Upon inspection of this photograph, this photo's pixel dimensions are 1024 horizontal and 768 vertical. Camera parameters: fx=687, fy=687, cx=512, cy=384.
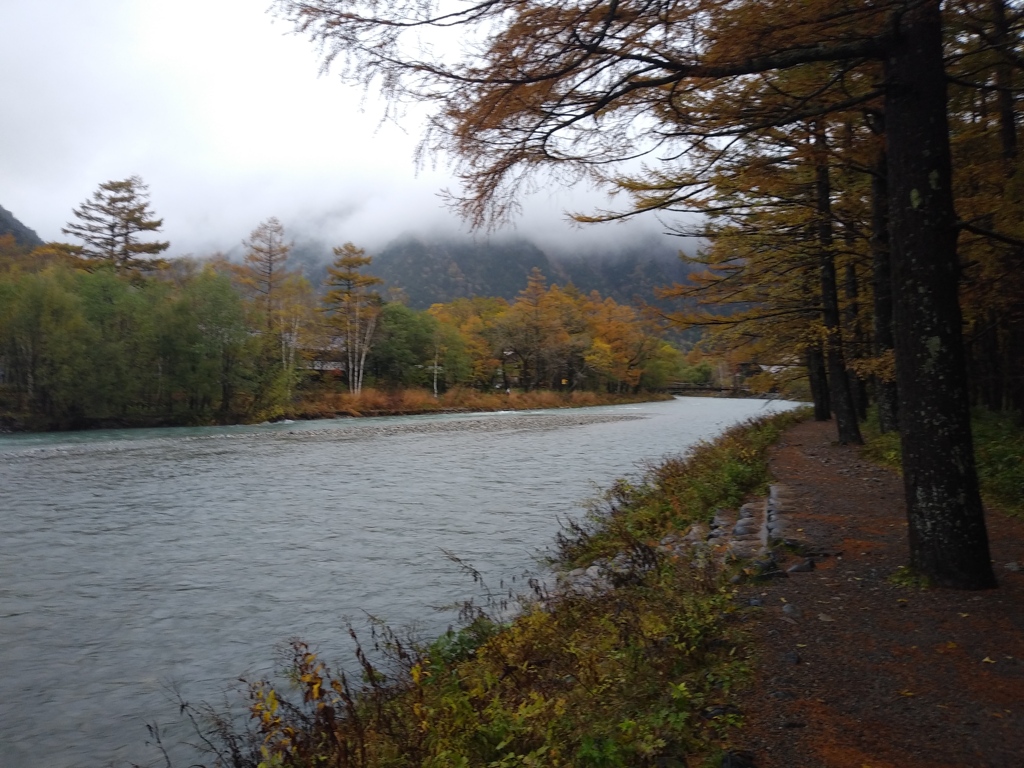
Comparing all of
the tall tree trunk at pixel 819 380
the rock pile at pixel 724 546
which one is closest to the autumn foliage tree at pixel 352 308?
the tall tree trunk at pixel 819 380

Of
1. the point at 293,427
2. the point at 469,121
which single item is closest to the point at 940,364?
the point at 469,121

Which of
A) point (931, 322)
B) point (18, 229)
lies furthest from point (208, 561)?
point (18, 229)

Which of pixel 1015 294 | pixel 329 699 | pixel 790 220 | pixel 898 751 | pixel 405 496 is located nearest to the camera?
pixel 898 751

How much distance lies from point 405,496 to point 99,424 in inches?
1092

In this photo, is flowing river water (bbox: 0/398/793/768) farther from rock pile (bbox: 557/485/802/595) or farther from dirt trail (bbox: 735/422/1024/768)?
dirt trail (bbox: 735/422/1024/768)

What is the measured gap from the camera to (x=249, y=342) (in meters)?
42.8

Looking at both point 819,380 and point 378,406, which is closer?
point 819,380

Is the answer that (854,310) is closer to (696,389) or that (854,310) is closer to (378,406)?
(378,406)

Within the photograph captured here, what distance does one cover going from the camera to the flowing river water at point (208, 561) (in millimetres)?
5902

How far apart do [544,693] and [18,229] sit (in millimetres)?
135897

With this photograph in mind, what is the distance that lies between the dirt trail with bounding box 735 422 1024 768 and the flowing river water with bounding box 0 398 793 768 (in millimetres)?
3846

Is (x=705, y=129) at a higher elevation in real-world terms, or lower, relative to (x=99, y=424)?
higher

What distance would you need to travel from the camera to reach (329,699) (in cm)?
559

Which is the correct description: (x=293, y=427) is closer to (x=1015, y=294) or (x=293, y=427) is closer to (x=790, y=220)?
(x=790, y=220)
